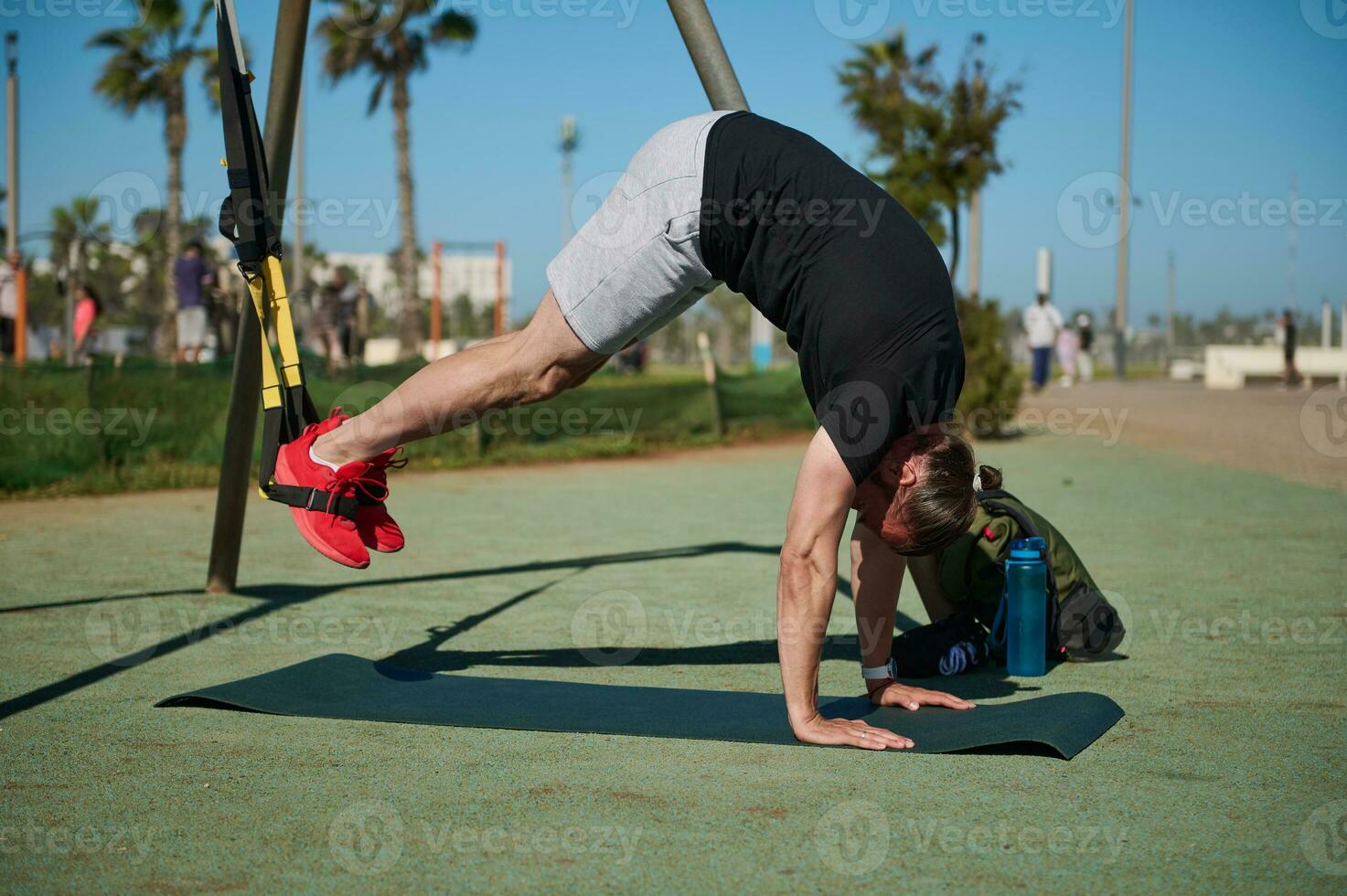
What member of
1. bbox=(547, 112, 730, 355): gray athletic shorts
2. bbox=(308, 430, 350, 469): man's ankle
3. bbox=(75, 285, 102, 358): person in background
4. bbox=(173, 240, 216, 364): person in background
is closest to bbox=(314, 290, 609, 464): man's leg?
bbox=(547, 112, 730, 355): gray athletic shorts

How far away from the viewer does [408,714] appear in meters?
3.56

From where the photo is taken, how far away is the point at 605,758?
10.3 ft

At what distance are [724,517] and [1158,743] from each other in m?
5.58

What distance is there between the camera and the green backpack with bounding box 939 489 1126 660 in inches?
168

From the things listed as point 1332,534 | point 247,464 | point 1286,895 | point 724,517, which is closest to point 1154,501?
point 1332,534

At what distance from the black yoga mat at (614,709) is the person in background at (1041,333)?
751 inches

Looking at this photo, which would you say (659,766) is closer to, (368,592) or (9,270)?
(368,592)

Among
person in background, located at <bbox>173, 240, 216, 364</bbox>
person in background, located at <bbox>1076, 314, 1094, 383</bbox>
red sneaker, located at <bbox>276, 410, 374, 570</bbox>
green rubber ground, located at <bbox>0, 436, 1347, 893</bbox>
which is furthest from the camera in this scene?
person in background, located at <bbox>1076, 314, 1094, 383</bbox>

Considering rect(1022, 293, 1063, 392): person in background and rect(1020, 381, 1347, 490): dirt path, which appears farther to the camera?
rect(1022, 293, 1063, 392): person in background

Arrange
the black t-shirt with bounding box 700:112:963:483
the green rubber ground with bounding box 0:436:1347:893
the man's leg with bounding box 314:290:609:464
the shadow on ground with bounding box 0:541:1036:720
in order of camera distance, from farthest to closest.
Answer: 1. the shadow on ground with bounding box 0:541:1036:720
2. the man's leg with bounding box 314:290:609:464
3. the black t-shirt with bounding box 700:112:963:483
4. the green rubber ground with bounding box 0:436:1347:893

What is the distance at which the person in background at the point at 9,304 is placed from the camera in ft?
55.3

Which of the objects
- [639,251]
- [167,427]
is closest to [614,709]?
[639,251]

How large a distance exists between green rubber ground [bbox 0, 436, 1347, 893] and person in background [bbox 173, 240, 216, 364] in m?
8.68

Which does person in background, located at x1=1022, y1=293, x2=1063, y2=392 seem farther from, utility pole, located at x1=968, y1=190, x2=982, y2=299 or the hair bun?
the hair bun
